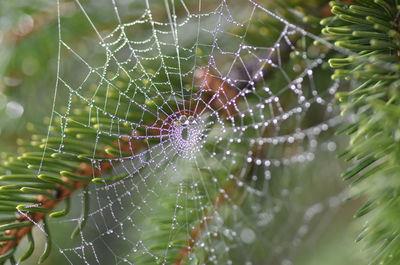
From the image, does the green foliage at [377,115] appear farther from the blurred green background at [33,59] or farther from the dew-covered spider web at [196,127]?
the blurred green background at [33,59]

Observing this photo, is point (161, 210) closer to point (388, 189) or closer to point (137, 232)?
point (137, 232)

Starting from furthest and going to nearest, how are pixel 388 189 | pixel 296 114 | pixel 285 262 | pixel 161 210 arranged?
pixel 285 262, pixel 296 114, pixel 161 210, pixel 388 189

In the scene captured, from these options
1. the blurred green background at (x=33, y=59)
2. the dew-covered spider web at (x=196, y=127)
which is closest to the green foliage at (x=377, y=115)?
the dew-covered spider web at (x=196, y=127)

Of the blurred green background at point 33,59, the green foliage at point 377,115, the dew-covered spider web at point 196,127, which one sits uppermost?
the blurred green background at point 33,59

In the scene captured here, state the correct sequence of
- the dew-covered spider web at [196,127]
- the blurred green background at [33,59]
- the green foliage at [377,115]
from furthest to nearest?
the blurred green background at [33,59] → the dew-covered spider web at [196,127] → the green foliage at [377,115]

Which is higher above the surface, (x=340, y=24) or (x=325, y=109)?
(x=325, y=109)

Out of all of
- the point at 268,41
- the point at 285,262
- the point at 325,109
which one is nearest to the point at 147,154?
the point at 268,41

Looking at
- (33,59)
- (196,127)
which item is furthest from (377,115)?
(33,59)
